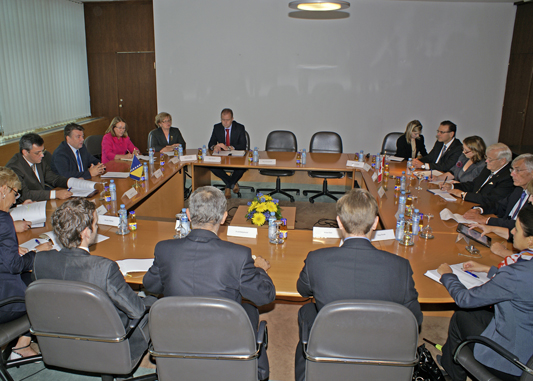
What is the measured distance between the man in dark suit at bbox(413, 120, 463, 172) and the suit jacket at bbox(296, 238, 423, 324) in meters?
3.53

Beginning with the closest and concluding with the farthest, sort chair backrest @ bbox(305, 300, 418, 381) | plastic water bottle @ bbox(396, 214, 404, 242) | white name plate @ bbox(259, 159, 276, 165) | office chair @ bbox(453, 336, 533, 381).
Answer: chair backrest @ bbox(305, 300, 418, 381)
office chair @ bbox(453, 336, 533, 381)
plastic water bottle @ bbox(396, 214, 404, 242)
white name plate @ bbox(259, 159, 276, 165)

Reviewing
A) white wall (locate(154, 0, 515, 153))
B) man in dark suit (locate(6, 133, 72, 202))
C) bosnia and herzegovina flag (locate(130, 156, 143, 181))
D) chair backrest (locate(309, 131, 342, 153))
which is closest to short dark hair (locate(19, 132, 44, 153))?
man in dark suit (locate(6, 133, 72, 202))

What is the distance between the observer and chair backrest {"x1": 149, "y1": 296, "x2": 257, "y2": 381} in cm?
173

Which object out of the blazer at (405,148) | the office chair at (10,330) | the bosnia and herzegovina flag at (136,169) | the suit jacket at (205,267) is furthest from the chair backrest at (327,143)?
the office chair at (10,330)

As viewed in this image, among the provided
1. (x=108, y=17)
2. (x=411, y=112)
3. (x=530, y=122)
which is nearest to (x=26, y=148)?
(x=108, y=17)

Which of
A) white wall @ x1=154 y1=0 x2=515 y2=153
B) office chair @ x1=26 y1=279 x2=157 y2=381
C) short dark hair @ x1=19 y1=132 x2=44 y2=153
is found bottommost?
office chair @ x1=26 y1=279 x2=157 y2=381

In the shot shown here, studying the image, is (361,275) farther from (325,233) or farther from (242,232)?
(242,232)

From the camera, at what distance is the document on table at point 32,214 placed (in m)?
3.13

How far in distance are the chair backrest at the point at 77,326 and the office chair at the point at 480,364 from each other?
1623mm

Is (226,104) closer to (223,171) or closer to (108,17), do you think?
(223,171)

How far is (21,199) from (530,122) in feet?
23.3

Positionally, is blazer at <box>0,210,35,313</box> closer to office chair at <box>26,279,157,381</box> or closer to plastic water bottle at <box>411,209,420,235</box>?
office chair at <box>26,279,157,381</box>

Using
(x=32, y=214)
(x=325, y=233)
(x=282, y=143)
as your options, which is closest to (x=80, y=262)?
(x=32, y=214)

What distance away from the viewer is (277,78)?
785 centimetres
